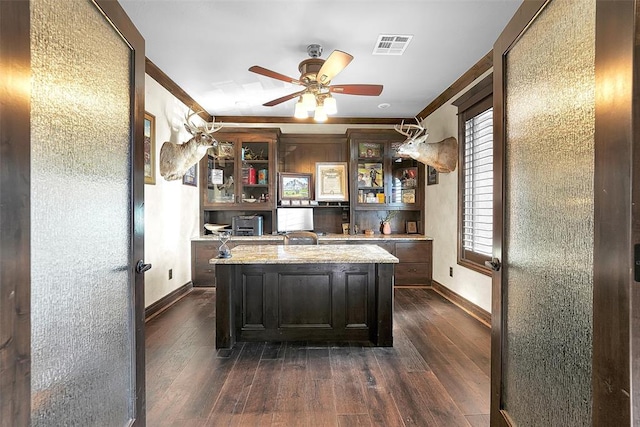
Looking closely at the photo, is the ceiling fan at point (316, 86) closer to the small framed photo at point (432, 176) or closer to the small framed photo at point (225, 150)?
the small framed photo at point (432, 176)

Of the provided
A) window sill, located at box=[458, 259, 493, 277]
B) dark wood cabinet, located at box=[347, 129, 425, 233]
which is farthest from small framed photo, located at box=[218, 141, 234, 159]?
window sill, located at box=[458, 259, 493, 277]

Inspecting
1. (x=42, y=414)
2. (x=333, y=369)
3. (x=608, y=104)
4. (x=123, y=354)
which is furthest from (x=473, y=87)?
(x=42, y=414)

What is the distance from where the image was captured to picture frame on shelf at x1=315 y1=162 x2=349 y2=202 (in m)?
5.24

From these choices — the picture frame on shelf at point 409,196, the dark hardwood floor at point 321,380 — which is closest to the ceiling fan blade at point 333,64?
the dark hardwood floor at point 321,380

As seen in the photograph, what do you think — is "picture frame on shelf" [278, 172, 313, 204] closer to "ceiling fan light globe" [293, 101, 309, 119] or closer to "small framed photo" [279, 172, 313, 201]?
"small framed photo" [279, 172, 313, 201]

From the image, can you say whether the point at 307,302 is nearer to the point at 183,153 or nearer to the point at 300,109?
the point at 300,109

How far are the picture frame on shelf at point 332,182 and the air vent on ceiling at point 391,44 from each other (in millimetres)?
2385

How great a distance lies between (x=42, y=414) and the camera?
2.99 ft

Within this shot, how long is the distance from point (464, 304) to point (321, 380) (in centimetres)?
241

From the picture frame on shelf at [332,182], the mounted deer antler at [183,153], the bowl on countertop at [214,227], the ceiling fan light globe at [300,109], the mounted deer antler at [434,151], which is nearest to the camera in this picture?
the ceiling fan light globe at [300,109]

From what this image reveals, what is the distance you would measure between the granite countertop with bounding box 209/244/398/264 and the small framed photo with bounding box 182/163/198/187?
1.91 metres

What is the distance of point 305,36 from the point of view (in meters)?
2.73

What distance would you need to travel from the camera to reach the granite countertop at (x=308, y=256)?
259cm

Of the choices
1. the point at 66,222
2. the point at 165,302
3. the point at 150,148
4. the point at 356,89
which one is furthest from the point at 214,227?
the point at 66,222
